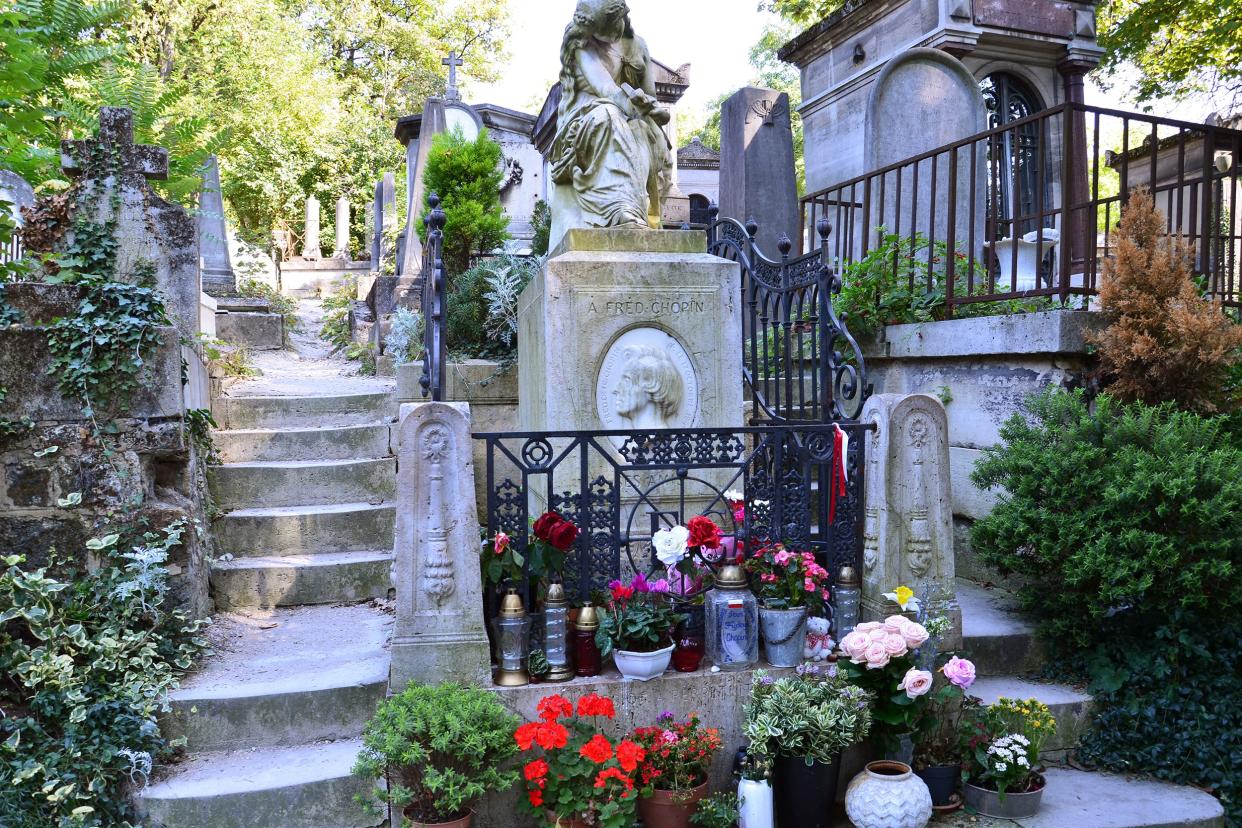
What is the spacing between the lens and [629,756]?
297 centimetres

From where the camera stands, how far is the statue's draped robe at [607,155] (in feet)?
16.1

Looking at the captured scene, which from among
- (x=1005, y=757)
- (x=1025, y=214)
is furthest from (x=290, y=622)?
(x=1025, y=214)

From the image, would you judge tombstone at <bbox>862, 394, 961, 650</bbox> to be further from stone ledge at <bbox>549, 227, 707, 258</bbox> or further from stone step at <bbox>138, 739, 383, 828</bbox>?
stone step at <bbox>138, 739, 383, 828</bbox>

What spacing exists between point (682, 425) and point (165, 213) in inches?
115

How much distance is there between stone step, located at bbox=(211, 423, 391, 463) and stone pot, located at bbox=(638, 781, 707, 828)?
336cm

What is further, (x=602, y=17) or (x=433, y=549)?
(x=602, y=17)

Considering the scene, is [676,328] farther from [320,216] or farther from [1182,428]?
[320,216]

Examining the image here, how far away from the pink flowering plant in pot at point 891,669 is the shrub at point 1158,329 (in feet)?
7.13

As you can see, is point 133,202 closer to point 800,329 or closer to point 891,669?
point 800,329

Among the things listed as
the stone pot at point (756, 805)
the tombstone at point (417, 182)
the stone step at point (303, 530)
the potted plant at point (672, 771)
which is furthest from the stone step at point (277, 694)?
the tombstone at point (417, 182)

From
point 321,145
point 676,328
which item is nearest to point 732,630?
point 676,328

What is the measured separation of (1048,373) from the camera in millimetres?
4723

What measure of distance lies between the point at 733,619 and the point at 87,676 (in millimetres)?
2627

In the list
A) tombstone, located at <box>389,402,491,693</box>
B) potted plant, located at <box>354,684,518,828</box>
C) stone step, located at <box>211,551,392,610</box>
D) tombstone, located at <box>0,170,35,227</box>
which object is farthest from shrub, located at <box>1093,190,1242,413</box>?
tombstone, located at <box>0,170,35,227</box>
